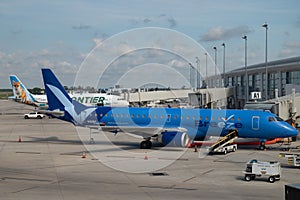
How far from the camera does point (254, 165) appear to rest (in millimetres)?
25625

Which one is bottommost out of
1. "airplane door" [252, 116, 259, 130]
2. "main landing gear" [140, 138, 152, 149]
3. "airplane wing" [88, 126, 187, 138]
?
"main landing gear" [140, 138, 152, 149]

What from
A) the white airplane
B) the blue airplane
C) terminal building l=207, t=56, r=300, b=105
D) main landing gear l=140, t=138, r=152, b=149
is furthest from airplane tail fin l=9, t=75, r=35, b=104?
main landing gear l=140, t=138, r=152, b=149

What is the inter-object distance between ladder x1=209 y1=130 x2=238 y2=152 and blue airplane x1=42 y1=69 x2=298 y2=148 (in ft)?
1.94

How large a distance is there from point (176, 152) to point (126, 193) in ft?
52.0

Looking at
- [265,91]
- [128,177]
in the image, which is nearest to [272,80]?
[265,91]

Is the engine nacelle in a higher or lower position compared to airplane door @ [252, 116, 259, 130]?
lower

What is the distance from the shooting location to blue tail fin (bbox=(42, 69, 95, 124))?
43.8 m

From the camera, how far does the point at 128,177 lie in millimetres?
26172

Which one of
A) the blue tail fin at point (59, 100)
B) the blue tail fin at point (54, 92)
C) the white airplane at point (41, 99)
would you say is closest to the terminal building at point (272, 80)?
the white airplane at point (41, 99)

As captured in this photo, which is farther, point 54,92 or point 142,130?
point 54,92

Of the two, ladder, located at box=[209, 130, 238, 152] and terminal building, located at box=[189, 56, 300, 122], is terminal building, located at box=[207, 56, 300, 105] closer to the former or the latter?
terminal building, located at box=[189, 56, 300, 122]

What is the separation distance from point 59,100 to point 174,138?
1412 centimetres

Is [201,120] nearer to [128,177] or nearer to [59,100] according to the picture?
[59,100]

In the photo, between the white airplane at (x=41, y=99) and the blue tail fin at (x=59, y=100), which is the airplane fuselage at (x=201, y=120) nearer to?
the blue tail fin at (x=59, y=100)
